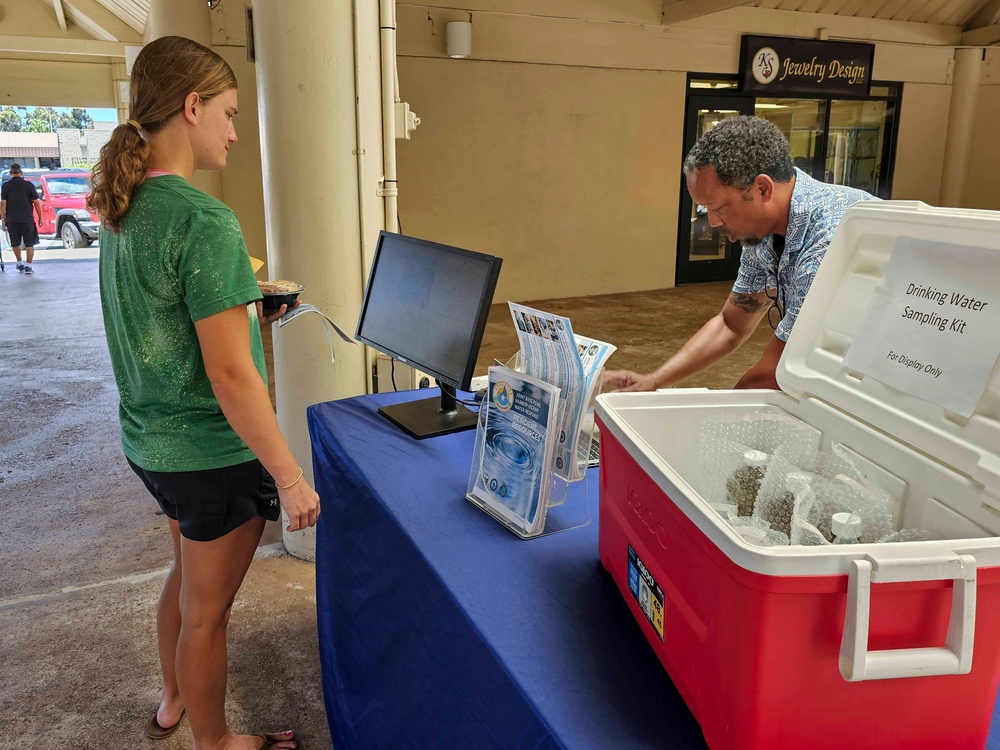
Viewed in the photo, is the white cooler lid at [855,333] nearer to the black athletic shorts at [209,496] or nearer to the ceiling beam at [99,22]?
the black athletic shorts at [209,496]

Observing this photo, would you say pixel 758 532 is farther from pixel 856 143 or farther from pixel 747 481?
pixel 856 143

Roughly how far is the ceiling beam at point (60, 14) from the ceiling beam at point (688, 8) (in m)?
6.70

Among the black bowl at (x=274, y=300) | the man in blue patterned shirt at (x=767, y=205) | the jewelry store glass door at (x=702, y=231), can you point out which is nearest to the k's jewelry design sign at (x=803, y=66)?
the jewelry store glass door at (x=702, y=231)

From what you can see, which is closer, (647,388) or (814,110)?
(647,388)

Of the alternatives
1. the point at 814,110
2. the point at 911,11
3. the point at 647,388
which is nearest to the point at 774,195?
the point at 647,388

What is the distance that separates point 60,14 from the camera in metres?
8.89

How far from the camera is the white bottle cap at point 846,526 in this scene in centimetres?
84

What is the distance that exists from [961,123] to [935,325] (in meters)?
10.6

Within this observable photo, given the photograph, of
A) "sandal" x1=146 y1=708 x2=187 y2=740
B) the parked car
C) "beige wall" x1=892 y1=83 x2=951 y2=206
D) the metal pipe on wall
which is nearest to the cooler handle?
"sandal" x1=146 y1=708 x2=187 y2=740

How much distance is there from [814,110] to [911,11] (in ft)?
5.19

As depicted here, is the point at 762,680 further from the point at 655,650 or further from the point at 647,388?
the point at 647,388

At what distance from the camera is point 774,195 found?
66.2 inches

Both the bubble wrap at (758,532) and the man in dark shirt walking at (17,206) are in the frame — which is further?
the man in dark shirt walking at (17,206)

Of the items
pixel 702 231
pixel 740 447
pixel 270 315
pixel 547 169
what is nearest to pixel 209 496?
pixel 270 315
